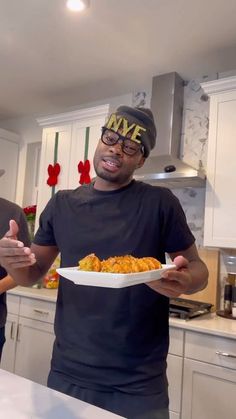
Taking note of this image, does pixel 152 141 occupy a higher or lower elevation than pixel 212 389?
higher

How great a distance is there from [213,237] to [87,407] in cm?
154

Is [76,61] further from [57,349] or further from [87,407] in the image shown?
[87,407]

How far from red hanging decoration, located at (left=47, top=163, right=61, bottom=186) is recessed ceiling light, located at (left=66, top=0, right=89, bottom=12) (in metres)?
1.22

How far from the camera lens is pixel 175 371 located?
1.80 meters

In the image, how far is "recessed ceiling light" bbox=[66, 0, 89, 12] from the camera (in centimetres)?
168

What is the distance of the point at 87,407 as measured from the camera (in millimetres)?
741

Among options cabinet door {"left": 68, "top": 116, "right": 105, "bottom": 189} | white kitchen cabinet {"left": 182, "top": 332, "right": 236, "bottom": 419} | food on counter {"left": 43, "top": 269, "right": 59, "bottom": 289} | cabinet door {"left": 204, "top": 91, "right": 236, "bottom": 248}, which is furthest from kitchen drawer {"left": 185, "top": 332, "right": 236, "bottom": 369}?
cabinet door {"left": 68, "top": 116, "right": 105, "bottom": 189}

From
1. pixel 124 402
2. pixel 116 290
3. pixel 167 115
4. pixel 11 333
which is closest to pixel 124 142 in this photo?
pixel 116 290

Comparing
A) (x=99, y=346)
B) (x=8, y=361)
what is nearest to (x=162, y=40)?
(x=99, y=346)

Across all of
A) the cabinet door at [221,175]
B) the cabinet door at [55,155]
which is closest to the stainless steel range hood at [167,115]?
the cabinet door at [221,175]

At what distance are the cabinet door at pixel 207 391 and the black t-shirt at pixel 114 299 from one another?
0.82 meters

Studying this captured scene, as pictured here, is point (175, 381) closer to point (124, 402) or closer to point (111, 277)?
point (124, 402)

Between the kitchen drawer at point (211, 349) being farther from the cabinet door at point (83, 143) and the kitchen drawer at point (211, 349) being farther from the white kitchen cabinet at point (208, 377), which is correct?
the cabinet door at point (83, 143)

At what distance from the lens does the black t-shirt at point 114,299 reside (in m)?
0.96
